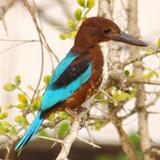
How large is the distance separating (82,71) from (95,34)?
27 cm

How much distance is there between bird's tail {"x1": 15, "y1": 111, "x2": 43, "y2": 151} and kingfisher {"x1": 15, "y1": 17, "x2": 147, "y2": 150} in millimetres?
56

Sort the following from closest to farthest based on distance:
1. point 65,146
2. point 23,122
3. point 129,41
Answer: point 65,146
point 23,122
point 129,41

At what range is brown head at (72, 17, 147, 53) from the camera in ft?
13.5

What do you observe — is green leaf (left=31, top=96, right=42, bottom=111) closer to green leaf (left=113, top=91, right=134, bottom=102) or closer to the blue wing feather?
the blue wing feather

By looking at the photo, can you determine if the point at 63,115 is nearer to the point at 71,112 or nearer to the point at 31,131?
the point at 71,112

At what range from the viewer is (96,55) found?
4117mm

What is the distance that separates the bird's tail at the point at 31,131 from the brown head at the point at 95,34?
1.71 feet

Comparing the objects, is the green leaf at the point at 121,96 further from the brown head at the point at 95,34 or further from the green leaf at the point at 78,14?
the green leaf at the point at 78,14

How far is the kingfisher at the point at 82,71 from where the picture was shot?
401 centimetres

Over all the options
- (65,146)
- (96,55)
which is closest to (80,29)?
(96,55)

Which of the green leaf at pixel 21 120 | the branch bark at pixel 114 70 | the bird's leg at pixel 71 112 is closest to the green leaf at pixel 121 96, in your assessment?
the branch bark at pixel 114 70

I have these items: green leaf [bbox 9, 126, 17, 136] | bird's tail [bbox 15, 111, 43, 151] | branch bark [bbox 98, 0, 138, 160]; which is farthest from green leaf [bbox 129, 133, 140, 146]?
green leaf [bbox 9, 126, 17, 136]

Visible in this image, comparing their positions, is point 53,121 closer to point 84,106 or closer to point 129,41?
point 84,106

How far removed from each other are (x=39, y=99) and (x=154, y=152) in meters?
0.70
